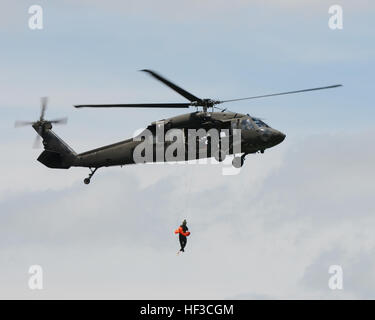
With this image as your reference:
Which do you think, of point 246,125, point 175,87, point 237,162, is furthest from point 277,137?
point 175,87

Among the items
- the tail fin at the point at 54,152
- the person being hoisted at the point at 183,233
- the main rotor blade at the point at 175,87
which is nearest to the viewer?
the main rotor blade at the point at 175,87

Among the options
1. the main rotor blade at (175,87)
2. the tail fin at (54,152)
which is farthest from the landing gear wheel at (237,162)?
the tail fin at (54,152)

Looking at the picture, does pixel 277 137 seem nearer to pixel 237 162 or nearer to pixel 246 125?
pixel 246 125

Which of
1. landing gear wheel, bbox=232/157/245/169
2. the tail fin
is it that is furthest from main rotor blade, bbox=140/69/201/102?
the tail fin

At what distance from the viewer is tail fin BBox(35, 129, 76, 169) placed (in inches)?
2372

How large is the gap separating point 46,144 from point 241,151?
56.5 ft

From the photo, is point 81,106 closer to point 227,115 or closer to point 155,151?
point 155,151

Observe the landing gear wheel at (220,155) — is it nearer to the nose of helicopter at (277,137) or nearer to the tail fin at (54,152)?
the nose of helicopter at (277,137)

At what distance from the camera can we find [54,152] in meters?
60.8

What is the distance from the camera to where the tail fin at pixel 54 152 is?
60250mm

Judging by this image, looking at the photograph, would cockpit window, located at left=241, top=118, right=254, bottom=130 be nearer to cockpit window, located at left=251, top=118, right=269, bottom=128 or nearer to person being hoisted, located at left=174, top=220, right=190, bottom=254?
cockpit window, located at left=251, top=118, right=269, bottom=128

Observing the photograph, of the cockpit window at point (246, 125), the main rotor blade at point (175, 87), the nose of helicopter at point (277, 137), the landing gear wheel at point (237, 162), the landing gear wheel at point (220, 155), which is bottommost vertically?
the landing gear wheel at point (237, 162)
